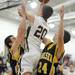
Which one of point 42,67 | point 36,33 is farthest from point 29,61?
point 36,33

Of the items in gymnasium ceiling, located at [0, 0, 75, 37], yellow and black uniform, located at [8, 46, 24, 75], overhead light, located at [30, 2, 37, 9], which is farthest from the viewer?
overhead light, located at [30, 2, 37, 9]

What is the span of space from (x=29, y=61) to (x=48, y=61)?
0.19 meters

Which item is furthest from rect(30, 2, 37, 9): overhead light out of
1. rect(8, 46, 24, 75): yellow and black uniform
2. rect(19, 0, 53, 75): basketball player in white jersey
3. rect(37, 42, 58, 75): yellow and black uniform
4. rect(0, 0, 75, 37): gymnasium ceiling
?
rect(37, 42, 58, 75): yellow and black uniform

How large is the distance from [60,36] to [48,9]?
0.38 m

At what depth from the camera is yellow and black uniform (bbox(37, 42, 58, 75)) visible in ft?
8.16

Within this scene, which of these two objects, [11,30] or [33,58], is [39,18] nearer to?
[33,58]

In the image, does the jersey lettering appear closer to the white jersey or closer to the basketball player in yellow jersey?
the basketball player in yellow jersey

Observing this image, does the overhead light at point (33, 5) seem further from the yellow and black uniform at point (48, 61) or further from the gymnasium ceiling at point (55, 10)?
the yellow and black uniform at point (48, 61)

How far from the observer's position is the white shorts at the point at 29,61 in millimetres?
2479

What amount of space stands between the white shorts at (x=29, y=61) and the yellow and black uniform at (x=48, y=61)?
56 mm

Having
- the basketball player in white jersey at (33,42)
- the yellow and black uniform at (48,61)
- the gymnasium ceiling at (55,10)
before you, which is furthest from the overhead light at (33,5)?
the yellow and black uniform at (48,61)

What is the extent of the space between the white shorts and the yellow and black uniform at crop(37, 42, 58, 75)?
0.18 ft

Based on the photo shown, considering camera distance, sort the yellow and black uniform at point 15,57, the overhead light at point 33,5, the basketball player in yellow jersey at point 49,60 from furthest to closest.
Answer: the overhead light at point 33,5 → the yellow and black uniform at point 15,57 → the basketball player in yellow jersey at point 49,60

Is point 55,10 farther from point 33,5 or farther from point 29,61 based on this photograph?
point 29,61
